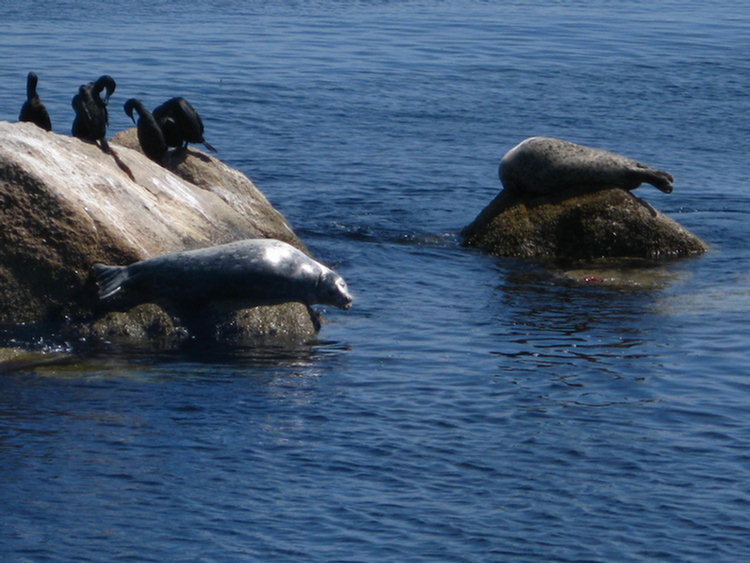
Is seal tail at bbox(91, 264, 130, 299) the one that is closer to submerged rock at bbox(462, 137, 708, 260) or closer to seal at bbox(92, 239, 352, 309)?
seal at bbox(92, 239, 352, 309)

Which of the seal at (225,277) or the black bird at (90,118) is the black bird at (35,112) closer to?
the black bird at (90,118)

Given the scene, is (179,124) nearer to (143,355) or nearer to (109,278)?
(109,278)

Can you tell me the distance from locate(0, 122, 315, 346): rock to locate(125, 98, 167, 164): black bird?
3.90ft

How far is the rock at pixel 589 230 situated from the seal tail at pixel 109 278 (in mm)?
5543

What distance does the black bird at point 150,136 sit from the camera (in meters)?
13.7

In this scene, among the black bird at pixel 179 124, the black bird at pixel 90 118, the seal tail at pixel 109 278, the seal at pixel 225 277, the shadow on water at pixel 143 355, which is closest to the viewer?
the shadow on water at pixel 143 355

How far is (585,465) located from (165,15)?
28.5 metres

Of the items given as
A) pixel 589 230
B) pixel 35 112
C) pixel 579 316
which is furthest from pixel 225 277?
pixel 589 230

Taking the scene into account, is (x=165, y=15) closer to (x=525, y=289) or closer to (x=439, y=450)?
(x=525, y=289)

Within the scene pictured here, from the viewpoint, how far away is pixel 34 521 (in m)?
7.94

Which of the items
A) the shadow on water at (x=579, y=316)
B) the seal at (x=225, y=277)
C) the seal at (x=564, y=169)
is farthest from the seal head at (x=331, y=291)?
the seal at (x=564, y=169)

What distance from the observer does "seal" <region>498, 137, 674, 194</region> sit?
1575cm

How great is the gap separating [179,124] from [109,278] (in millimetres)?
3365

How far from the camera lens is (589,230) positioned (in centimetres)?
1535
